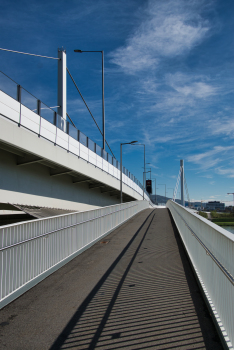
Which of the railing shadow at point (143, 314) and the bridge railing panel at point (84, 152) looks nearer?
the railing shadow at point (143, 314)

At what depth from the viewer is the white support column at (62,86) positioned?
19.8 meters

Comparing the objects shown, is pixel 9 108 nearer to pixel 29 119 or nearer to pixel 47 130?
pixel 29 119

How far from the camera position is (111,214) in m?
16.1

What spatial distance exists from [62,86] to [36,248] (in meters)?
15.2

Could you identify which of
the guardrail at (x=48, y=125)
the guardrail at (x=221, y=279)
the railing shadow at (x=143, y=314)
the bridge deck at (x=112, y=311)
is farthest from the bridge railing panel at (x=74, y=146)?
the guardrail at (x=221, y=279)

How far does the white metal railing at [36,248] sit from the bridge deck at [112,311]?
9.3 inches

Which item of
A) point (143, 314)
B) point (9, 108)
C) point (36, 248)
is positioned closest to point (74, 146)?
point (9, 108)

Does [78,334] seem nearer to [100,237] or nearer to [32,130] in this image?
[100,237]

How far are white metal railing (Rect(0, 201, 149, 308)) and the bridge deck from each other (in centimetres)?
24

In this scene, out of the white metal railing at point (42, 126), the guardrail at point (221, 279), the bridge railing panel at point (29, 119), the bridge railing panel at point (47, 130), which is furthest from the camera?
→ the bridge railing panel at point (47, 130)

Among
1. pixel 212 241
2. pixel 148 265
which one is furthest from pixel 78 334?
pixel 148 265

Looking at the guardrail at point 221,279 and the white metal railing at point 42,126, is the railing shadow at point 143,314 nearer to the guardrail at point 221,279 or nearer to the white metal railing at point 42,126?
the guardrail at point 221,279

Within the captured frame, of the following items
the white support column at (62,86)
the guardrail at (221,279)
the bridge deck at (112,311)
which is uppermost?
the white support column at (62,86)

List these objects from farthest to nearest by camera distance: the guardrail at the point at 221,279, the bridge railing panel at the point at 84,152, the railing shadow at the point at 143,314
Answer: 1. the bridge railing panel at the point at 84,152
2. the railing shadow at the point at 143,314
3. the guardrail at the point at 221,279
